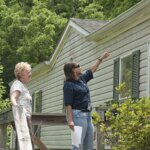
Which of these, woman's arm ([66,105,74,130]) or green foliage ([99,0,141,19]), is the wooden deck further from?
green foliage ([99,0,141,19])

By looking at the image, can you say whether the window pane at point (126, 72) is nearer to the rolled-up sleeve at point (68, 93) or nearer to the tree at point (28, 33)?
the rolled-up sleeve at point (68, 93)

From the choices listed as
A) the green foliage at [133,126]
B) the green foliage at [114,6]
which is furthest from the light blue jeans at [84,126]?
the green foliage at [114,6]

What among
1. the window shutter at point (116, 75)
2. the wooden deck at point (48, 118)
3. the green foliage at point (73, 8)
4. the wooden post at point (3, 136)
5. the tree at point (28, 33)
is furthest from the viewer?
the green foliage at point (73, 8)

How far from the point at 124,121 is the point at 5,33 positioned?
2525cm

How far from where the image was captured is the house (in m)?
11.9

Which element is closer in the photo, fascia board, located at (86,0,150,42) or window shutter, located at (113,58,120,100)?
fascia board, located at (86,0,150,42)

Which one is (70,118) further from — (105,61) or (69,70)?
(105,61)

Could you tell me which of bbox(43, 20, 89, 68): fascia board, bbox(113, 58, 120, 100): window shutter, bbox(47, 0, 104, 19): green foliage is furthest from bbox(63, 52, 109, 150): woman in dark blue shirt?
bbox(47, 0, 104, 19): green foliage

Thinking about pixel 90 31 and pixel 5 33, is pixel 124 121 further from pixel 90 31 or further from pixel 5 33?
pixel 5 33

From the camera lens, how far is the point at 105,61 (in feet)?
46.9

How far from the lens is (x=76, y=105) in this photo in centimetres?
651

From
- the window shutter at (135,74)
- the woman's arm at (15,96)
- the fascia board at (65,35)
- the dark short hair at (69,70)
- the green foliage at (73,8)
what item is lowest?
the woman's arm at (15,96)

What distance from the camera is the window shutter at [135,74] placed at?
1203 centimetres

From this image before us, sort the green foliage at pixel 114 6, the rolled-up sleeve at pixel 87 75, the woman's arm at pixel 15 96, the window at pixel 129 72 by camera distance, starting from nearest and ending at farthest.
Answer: the woman's arm at pixel 15 96 → the rolled-up sleeve at pixel 87 75 → the window at pixel 129 72 → the green foliage at pixel 114 6
